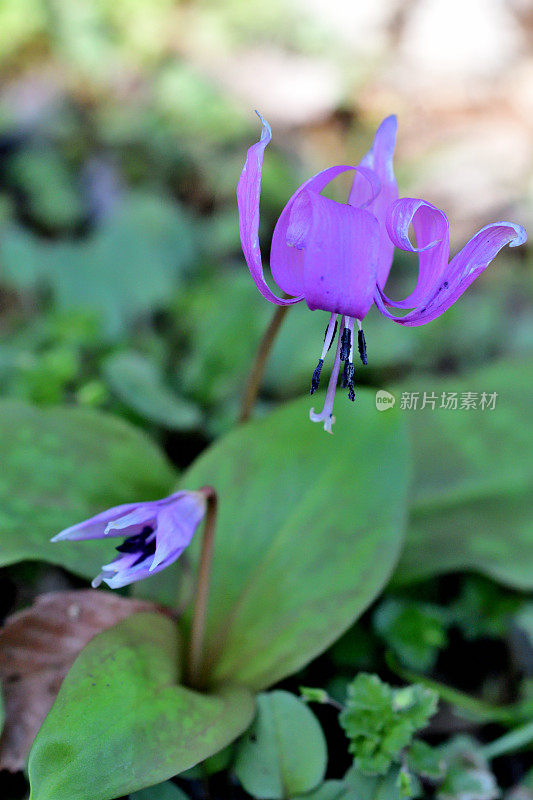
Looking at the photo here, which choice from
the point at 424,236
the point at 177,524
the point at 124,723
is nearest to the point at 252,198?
the point at 424,236

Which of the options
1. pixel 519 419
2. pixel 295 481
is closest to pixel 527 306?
pixel 519 419

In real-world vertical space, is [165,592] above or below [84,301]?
below

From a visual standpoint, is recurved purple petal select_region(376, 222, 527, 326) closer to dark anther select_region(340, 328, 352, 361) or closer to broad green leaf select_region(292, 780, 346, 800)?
dark anther select_region(340, 328, 352, 361)

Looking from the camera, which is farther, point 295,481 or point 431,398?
point 431,398

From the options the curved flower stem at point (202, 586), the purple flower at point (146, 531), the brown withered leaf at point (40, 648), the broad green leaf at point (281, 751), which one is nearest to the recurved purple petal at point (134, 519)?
the purple flower at point (146, 531)

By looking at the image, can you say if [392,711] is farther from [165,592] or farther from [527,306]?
[527,306]

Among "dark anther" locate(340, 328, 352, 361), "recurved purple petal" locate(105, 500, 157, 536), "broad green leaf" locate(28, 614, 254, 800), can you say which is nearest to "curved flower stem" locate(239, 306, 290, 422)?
"dark anther" locate(340, 328, 352, 361)

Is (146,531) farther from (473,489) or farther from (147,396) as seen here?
(473,489)
